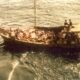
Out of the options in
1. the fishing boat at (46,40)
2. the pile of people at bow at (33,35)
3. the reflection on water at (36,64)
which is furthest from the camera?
the pile of people at bow at (33,35)

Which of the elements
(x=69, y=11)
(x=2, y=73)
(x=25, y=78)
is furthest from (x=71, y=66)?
(x=69, y=11)

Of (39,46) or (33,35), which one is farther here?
(33,35)

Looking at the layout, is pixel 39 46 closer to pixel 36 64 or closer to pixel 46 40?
pixel 46 40

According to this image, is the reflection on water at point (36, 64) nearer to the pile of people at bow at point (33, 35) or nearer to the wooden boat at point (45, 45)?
the wooden boat at point (45, 45)

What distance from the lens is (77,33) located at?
1591 centimetres

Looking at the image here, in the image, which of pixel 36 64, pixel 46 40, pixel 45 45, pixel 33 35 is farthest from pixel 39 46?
pixel 36 64

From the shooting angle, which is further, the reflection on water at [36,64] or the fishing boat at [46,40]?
the fishing boat at [46,40]

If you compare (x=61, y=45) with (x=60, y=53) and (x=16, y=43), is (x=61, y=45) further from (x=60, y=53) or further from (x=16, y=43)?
(x=16, y=43)

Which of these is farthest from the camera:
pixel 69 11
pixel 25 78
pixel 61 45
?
pixel 69 11

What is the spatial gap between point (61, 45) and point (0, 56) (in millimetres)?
4144

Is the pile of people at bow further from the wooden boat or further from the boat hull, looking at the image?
the boat hull

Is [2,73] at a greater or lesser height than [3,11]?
lesser

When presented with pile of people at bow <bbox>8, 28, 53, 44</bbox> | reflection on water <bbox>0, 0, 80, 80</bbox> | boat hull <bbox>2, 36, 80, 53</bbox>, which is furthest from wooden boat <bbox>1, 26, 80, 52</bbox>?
reflection on water <bbox>0, 0, 80, 80</bbox>

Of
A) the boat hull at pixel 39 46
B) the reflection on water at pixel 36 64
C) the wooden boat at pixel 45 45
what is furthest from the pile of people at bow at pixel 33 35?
the reflection on water at pixel 36 64
